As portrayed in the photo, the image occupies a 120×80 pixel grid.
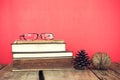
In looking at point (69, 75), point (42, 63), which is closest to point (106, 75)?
point (69, 75)

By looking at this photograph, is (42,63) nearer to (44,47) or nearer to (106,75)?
(44,47)

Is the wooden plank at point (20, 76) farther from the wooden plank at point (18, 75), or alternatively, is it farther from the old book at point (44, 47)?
the old book at point (44, 47)

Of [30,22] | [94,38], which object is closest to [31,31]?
[30,22]

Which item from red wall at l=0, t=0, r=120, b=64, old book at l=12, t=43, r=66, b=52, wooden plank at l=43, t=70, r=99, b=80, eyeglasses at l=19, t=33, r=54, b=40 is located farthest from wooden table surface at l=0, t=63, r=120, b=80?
red wall at l=0, t=0, r=120, b=64

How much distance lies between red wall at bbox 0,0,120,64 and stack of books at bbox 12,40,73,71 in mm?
288

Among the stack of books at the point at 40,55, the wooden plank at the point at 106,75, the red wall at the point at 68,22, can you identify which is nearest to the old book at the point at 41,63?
the stack of books at the point at 40,55

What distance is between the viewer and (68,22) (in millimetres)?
1696

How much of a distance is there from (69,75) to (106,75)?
0.20 meters

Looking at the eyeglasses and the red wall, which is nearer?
the eyeglasses

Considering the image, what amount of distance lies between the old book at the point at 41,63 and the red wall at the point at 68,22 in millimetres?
327

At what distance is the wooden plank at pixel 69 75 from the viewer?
1167mm

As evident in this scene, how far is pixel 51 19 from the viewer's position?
1688 millimetres

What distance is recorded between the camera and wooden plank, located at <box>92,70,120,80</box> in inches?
46.0

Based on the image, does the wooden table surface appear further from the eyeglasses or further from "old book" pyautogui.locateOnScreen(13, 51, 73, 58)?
the eyeglasses
